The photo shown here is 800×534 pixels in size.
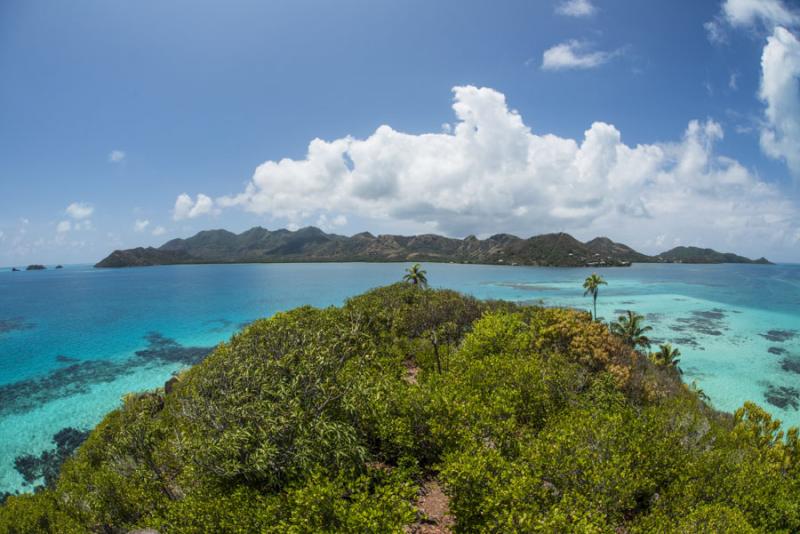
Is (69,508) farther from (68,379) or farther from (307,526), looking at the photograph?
(68,379)

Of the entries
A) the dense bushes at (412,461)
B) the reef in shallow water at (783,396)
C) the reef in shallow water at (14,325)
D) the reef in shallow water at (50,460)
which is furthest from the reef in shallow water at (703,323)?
the reef in shallow water at (14,325)

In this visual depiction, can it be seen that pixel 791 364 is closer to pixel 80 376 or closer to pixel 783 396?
pixel 783 396

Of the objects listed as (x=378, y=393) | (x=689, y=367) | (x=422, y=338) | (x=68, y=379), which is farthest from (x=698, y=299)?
(x=68, y=379)

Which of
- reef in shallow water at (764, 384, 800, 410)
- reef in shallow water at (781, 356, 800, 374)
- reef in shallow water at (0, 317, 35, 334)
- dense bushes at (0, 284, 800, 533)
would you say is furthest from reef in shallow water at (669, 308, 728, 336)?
reef in shallow water at (0, 317, 35, 334)

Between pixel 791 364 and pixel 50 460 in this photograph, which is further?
pixel 791 364

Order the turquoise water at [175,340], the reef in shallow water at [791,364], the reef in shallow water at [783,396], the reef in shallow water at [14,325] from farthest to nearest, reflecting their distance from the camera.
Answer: the reef in shallow water at [14,325]
the reef in shallow water at [791,364]
the reef in shallow water at [783,396]
the turquoise water at [175,340]

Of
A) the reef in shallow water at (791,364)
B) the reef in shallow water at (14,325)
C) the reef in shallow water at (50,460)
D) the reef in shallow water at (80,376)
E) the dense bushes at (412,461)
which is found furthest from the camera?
the reef in shallow water at (14,325)

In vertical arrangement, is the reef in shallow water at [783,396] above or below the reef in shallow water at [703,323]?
below

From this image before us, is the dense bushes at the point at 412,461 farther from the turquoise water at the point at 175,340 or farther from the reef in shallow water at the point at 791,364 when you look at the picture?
the reef in shallow water at the point at 791,364

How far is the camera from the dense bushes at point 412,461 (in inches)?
394

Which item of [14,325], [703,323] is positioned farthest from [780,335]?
[14,325]

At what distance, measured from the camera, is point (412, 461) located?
13.5 m

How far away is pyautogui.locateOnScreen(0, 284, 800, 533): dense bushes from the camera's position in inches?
394

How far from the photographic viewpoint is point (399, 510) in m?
9.38
